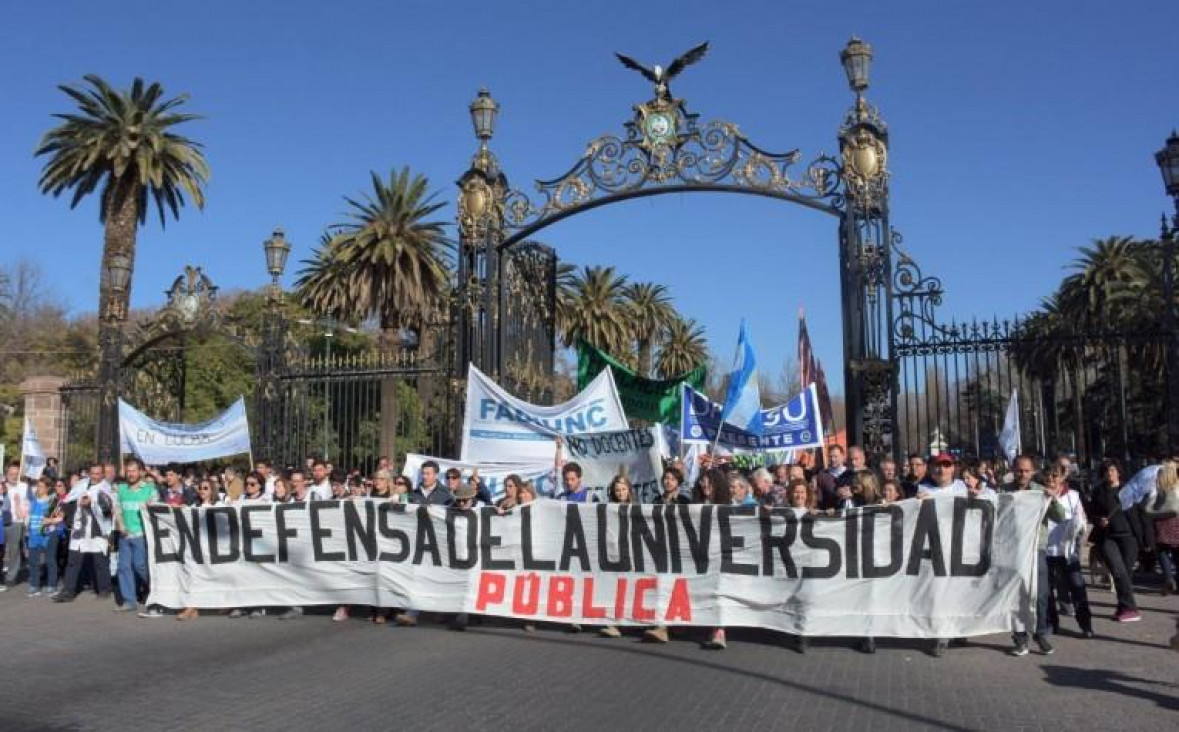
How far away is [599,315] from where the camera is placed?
166ft

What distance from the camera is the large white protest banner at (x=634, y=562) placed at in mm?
8992

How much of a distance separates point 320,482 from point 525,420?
2727 mm

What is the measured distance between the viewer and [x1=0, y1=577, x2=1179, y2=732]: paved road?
661 cm

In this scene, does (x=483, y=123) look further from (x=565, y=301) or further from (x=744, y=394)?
(x=565, y=301)

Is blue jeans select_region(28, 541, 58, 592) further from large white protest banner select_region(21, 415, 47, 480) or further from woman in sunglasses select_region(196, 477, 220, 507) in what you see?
large white protest banner select_region(21, 415, 47, 480)

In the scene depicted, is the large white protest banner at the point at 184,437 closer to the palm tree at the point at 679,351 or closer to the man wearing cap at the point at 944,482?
the man wearing cap at the point at 944,482

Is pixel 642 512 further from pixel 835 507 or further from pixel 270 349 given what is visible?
pixel 270 349

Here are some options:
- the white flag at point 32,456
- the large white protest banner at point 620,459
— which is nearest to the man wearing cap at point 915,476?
the large white protest banner at point 620,459

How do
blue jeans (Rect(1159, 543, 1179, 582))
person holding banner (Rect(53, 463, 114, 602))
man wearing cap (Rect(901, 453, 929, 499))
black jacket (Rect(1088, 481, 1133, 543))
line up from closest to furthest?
man wearing cap (Rect(901, 453, 929, 499)) < black jacket (Rect(1088, 481, 1133, 543)) < blue jeans (Rect(1159, 543, 1179, 582)) < person holding banner (Rect(53, 463, 114, 602))

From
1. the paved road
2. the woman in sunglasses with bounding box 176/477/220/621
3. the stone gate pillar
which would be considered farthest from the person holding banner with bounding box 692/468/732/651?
the stone gate pillar

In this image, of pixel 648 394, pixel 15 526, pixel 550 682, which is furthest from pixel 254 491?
pixel 550 682

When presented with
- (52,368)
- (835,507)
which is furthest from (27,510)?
(52,368)

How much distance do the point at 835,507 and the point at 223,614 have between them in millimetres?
6972

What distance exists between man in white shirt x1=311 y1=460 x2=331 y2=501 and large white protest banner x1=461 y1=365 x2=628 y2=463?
1.93 m
